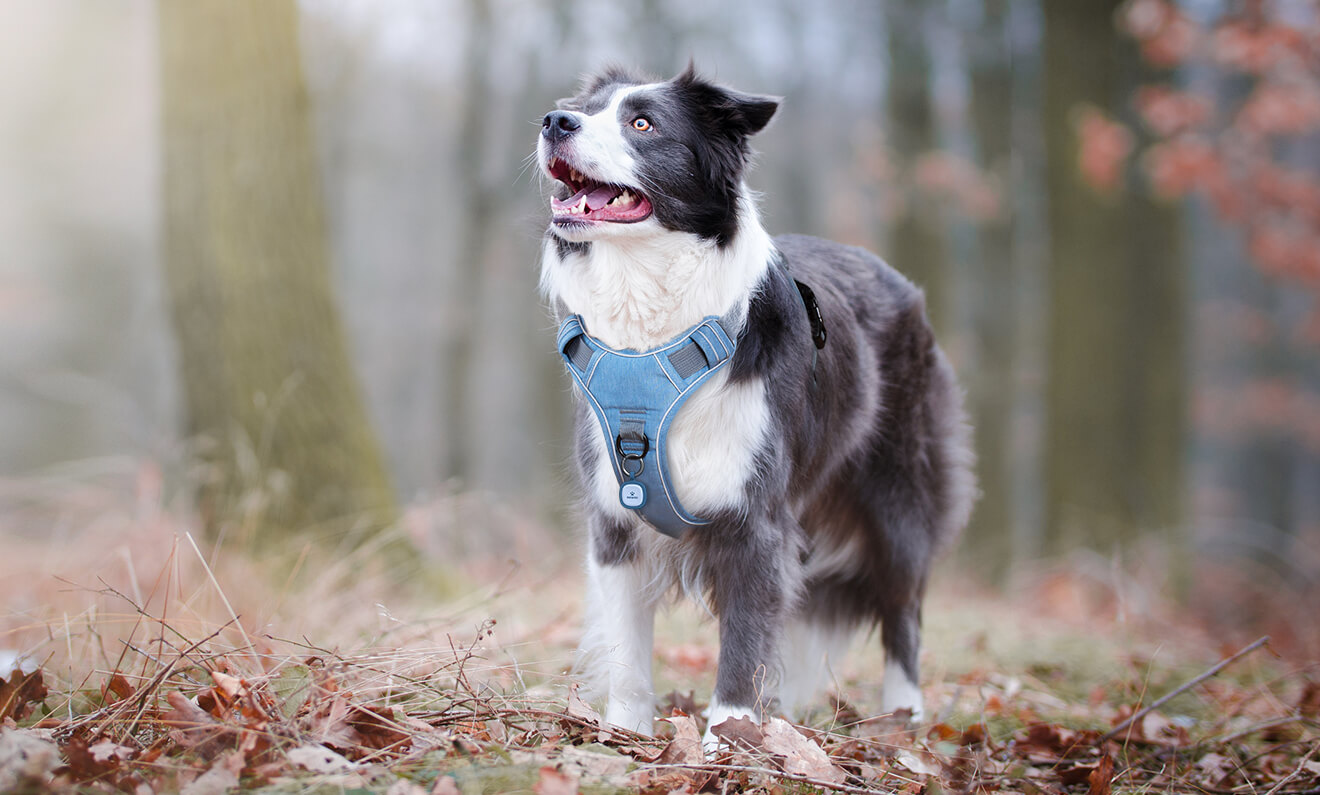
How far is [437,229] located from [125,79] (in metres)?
5.51

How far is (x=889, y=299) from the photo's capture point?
3.66 meters

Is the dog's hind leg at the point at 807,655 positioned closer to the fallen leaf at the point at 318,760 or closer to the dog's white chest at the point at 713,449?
the dog's white chest at the point at 713,449

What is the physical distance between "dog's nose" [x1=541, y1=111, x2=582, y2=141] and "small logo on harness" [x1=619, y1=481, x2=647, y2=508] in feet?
3.26

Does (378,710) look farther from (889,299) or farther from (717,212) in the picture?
(889,299)

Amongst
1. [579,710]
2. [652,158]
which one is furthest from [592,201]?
[579,710]

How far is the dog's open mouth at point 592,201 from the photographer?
267cm

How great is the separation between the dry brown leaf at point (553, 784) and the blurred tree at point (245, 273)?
3124 mm

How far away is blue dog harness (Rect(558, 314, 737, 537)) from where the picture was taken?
258 cm

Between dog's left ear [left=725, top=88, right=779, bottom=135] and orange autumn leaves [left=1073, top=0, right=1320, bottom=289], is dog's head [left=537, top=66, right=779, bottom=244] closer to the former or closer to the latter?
dog's left ear [left=725, top=88, right=779, bottom=135]

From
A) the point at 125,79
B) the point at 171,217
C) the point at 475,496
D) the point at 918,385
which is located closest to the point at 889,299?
the point at 918,385

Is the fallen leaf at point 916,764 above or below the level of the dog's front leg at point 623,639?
below

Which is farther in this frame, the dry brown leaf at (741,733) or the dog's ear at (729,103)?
the dog's ear at (729,103)

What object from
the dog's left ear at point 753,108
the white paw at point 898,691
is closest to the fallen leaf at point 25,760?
the dog's left ear at point 753,108

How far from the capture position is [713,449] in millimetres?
2617
